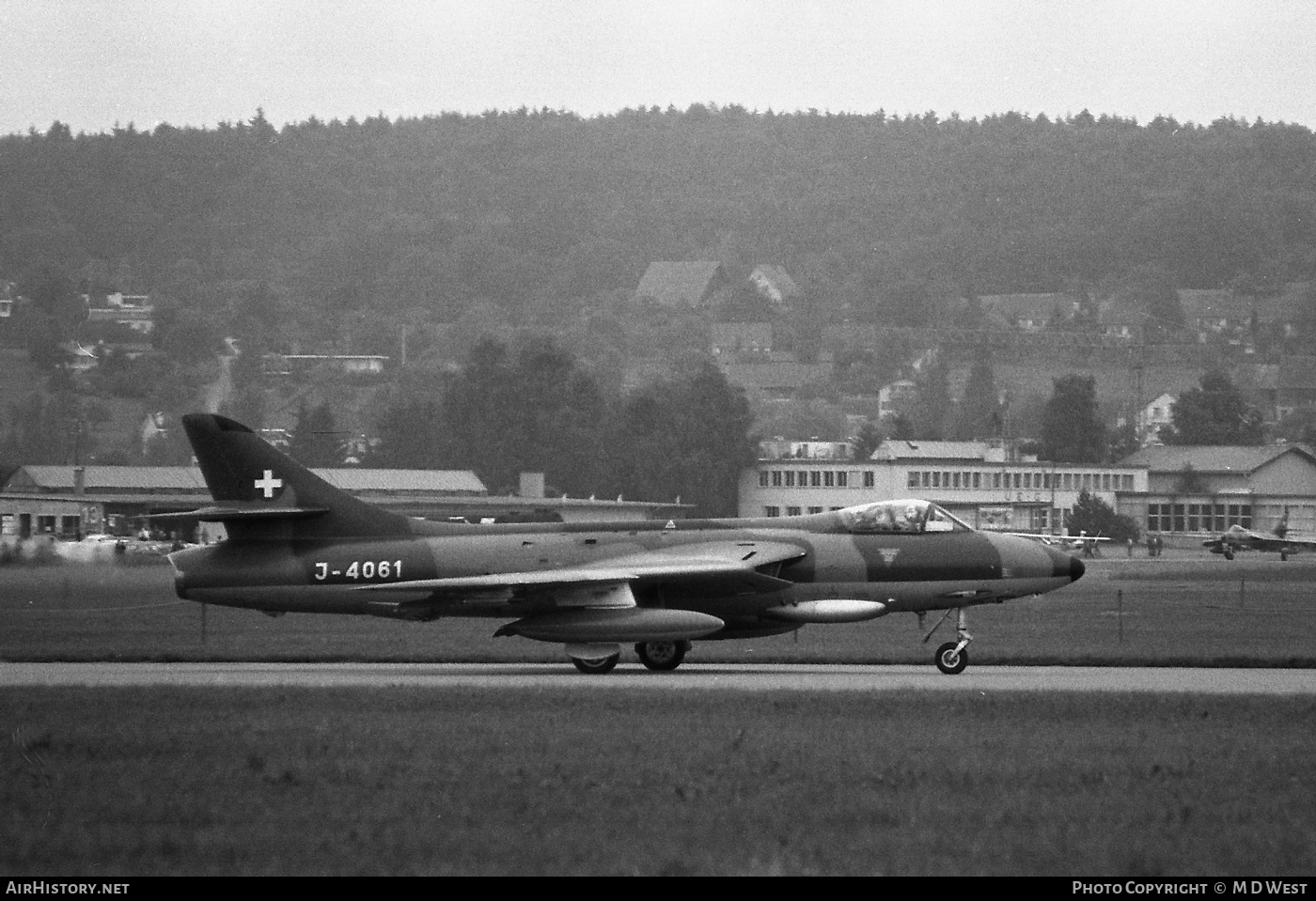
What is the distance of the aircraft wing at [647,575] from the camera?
2672 cm

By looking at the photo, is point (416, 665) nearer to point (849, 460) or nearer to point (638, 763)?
point (638, 763)

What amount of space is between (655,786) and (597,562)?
1282 cm

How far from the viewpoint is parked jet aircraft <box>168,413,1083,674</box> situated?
27.4m

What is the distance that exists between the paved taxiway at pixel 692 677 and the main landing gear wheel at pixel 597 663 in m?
0.20

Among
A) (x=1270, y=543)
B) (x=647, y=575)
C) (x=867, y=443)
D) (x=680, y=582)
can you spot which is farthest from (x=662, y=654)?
(x=867, y=443)

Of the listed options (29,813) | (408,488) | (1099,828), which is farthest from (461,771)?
(408,488)

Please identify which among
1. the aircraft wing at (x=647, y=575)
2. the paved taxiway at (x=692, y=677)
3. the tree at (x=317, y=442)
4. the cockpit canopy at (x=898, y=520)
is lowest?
the paved taxiway at (x=692, y=677)

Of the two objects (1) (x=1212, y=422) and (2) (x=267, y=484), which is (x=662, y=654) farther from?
(1) (x=1212, y=422)

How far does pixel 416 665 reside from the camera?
97.2 ft

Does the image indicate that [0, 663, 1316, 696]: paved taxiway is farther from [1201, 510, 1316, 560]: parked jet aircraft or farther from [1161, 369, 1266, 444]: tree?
[1161, 369, 1266, 444]: tree

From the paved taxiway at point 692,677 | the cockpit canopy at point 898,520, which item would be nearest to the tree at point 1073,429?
the cockpit canopy at point 898,520

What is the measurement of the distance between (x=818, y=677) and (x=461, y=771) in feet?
37.1

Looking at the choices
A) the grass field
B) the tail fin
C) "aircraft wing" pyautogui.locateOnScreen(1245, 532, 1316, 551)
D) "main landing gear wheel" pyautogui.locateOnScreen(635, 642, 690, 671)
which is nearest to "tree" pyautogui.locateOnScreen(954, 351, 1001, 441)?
"aircraft wing" pyautogui.locateOnScreen(1245, 532, 1316, 551)

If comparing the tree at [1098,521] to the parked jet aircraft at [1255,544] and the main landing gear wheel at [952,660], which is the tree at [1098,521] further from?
the main landing gear wheel at [952,660]
